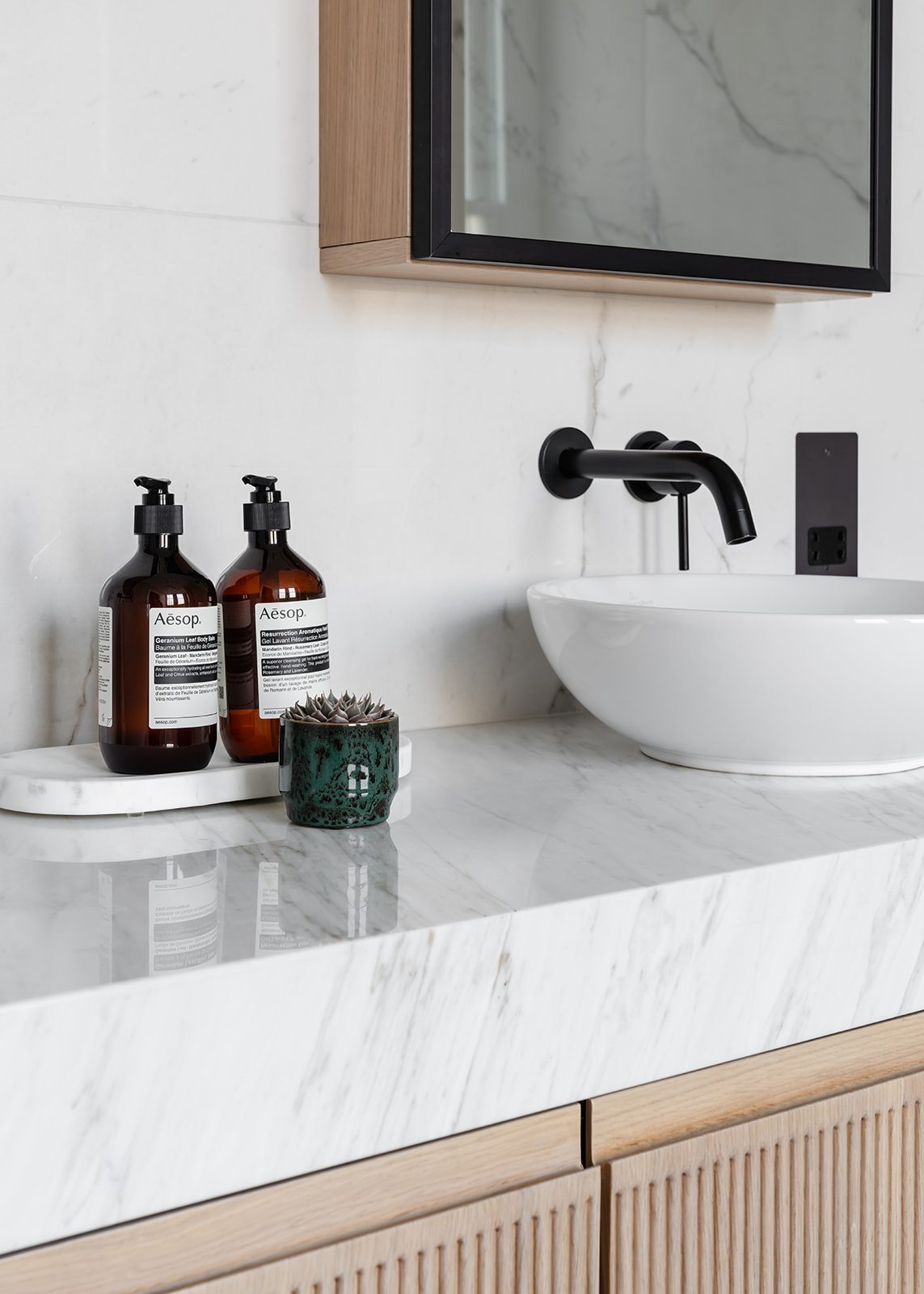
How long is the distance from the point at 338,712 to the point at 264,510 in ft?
0.63

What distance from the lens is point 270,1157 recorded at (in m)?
0.61

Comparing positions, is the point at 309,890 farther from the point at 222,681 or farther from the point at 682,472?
the point at 682,472

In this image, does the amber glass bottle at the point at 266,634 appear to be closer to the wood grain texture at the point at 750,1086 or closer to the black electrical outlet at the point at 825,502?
the wood grain texture at the point at 750,1086

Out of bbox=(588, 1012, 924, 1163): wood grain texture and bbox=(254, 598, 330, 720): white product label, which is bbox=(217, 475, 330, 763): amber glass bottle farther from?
bbox=(588, 1012, 924, 1163): wood grain texture

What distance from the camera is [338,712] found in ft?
2.77

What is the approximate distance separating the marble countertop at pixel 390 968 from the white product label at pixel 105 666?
83 millimetres

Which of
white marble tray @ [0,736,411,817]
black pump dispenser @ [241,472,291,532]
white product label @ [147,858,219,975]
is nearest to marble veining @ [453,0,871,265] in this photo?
black pump dispenser @ [241,472,291,532]

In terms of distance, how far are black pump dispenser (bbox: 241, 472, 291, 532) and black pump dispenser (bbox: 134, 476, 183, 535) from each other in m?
0.06

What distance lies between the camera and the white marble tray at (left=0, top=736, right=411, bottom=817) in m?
0.87

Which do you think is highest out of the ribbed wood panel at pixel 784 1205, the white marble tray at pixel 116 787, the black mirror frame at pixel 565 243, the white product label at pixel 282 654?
the black mirror frame at pixel 565 243

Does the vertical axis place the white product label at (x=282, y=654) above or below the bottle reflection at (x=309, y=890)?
above

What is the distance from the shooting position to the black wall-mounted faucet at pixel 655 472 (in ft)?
3.35

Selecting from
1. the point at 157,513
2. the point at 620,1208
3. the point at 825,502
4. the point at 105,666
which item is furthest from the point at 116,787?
the point at 825,502

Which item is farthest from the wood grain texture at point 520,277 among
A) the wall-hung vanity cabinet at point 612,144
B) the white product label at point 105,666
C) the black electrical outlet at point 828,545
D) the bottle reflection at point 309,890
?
the bottle reflection at point 309,890
